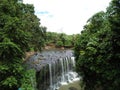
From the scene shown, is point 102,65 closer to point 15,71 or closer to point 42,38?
point 15,71

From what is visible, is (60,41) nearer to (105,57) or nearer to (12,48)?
(12,48)

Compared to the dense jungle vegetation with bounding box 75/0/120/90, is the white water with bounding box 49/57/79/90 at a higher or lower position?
lower

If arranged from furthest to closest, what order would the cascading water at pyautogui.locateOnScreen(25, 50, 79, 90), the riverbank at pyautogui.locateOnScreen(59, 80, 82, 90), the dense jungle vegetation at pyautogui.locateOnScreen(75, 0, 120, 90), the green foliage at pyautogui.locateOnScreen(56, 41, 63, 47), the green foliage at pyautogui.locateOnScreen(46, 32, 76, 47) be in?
the green foliage at pyautogui.locateOnScreen(46, 32, 76, 47)
the green foliage at pyautogui.locateOnScreen(56, 41, 63, 47)
the cascading water at pyautogui.locateOnScreen(25, 50, 79, 90)
the riverbank at pyautogui.locateOnScreen(59, 80, 82, 90)
the dense jungle vegetation at pyautogui.locateOnScreen(75, 0, 120, 90)

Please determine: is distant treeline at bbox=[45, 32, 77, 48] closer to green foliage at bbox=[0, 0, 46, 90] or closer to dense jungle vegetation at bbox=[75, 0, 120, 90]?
green foliage at bbox=[0, 0, 46, 90]

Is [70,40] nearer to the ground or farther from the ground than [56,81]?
farther from the ground

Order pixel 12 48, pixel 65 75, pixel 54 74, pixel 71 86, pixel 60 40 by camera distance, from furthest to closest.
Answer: pixel 60 40 < pixel 65 75 < pixel 54 74 < pixel 71 86 < pixel 12 48

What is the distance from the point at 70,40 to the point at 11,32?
1006 inches

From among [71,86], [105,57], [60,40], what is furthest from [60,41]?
[105,57]

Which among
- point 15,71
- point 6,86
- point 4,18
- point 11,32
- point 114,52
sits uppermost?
point 4,18

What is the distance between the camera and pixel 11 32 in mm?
13992

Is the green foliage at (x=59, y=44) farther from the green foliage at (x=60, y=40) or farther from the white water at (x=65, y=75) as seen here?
the white water at (x=65, y=75)

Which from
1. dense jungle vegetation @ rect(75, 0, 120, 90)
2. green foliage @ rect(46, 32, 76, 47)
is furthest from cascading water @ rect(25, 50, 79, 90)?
green foliage @ rect(46, 32, 76, 47)

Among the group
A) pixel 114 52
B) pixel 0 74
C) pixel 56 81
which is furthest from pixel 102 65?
pixel 56 81

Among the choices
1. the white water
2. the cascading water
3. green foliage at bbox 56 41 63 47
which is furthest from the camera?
green foliage at bbox 56 41 63 47
